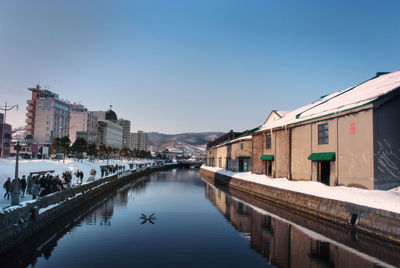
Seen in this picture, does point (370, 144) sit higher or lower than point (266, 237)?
higher

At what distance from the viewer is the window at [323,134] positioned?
30.0 meters

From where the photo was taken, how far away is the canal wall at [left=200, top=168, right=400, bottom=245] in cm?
1731

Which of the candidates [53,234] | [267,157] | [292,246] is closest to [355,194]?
[292,246]

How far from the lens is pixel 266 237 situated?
811 inches

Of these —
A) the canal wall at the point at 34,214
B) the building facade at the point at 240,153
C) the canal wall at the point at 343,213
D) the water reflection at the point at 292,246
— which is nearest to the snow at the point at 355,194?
the canal wall at the point at 343,213

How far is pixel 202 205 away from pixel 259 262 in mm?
20001

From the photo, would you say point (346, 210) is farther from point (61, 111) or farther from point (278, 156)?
point (61, 111)

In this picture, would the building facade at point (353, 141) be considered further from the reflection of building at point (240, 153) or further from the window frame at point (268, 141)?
the reflection of building at point (240, 153)

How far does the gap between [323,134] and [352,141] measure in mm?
4814

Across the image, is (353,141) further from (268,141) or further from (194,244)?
(268,141)

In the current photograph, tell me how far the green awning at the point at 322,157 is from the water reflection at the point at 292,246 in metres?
7.43

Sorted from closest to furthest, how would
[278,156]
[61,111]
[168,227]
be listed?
[168,227] < [278,156] < [61,111]

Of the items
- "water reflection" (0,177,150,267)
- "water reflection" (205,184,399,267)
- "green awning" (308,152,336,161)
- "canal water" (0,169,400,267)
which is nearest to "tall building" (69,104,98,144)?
"water reflection" (0,177,150,267)

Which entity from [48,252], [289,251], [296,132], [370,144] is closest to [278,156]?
[296,132]
